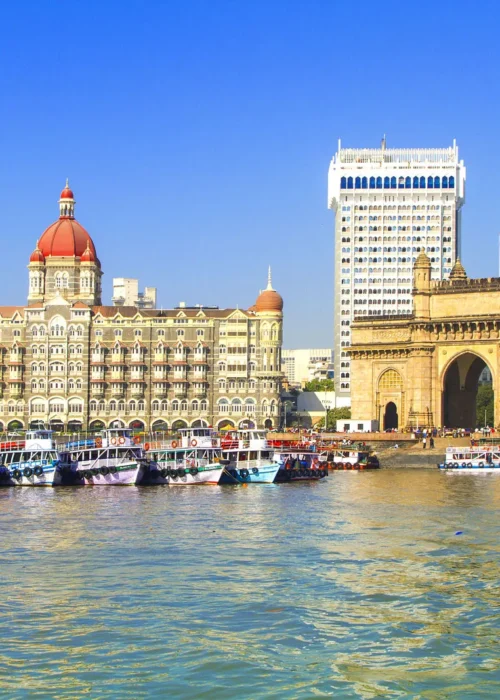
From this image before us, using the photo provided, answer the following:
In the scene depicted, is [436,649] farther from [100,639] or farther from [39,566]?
[39,566]

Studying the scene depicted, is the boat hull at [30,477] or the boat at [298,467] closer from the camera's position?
the boat hull at [30,477]

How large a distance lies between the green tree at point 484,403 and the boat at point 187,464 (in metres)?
86.7

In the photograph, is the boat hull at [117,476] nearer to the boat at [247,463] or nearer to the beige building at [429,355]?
the boat at [247,463]

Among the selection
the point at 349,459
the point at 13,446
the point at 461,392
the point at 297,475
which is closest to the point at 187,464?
the point at 297,475

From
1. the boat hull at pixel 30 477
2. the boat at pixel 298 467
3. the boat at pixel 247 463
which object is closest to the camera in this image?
the boat hull at pixel 30 477

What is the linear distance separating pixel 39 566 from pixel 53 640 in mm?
11224

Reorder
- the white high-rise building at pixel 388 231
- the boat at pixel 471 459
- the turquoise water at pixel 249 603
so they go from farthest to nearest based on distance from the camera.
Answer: the white high-rise building at pixel 388 231
the boat at pixel 471 459
the turquoise water at pixel 249 603

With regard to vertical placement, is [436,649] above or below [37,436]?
below

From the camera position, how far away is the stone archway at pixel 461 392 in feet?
410

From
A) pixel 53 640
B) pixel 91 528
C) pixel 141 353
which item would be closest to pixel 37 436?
pixel 91 528

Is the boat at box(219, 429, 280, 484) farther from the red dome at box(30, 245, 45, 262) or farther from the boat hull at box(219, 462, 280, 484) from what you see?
the red dome at box(30, 245, 45, 262)

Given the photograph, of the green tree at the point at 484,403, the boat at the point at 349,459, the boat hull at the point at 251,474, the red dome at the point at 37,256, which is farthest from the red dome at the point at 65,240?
the boat hull at the point at 251,474

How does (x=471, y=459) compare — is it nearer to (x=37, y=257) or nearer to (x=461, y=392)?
(x=461, y=392)

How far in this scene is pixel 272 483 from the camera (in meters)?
87.8
